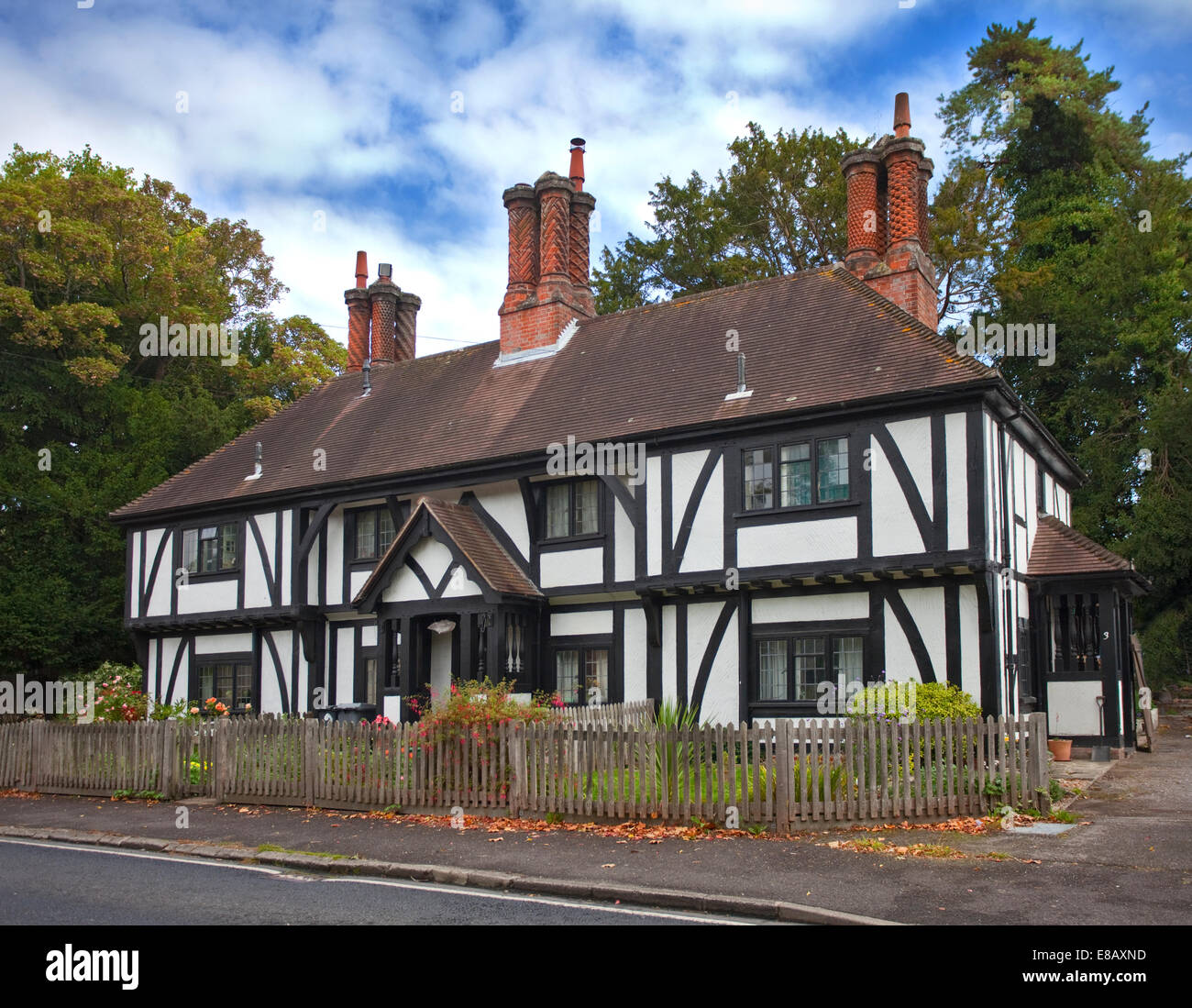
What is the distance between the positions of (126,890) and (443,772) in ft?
15.2

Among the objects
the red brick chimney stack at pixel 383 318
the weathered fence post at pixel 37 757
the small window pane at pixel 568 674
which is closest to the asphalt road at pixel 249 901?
the weathered fence post at pixel 37 757

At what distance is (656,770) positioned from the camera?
11.8 metres

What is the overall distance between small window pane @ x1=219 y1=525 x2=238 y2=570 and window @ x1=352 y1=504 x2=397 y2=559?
350 centimetres

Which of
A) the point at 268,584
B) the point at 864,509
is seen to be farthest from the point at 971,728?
the point at 268,584

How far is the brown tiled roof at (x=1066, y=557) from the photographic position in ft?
61.1

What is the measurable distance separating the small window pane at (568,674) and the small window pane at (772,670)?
12.1 ft

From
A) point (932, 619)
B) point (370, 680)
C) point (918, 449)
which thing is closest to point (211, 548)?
point (370, 680)

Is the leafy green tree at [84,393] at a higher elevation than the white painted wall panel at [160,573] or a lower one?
higher

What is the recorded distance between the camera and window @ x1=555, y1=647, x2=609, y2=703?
63.7 ft

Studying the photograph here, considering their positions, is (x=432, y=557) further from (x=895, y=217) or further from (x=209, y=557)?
(x=895, y=217)

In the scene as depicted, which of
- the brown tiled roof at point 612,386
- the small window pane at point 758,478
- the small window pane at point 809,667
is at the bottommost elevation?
the small window pane at point 809,667

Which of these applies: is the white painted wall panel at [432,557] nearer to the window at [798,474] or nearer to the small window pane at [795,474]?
the window at [798,474]

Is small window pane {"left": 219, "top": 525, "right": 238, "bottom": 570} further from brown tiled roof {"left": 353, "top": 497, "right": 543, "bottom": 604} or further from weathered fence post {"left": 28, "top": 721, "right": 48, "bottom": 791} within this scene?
weathered fence post {"left": 28, "top": 721, "right": 48, "bottom": 791}

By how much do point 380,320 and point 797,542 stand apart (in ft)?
50.4
